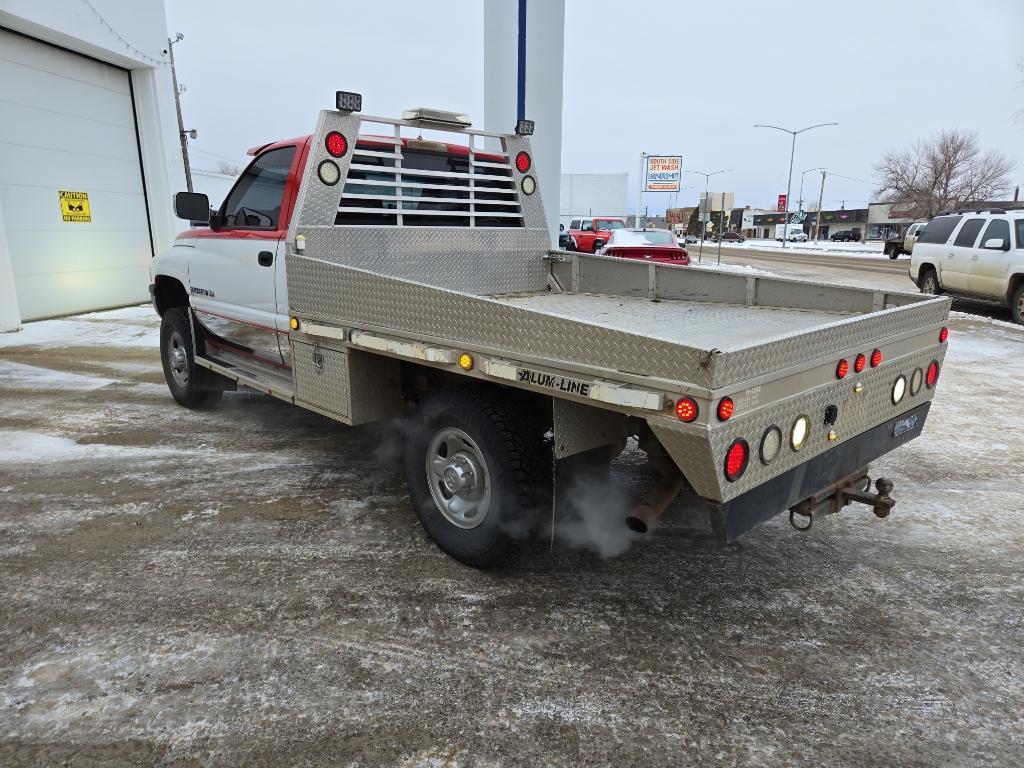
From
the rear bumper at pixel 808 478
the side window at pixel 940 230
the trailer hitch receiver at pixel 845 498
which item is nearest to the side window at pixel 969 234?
the side window at pixel 940 230

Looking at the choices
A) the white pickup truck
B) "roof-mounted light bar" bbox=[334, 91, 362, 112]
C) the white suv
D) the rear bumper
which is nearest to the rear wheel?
the white suv

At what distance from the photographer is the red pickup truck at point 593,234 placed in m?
24.6

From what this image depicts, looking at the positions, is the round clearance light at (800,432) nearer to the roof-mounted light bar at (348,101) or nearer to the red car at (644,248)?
the roof-mounted light bar at (348,101)

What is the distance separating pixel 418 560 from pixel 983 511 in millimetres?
3407

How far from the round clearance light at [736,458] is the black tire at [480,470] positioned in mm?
958

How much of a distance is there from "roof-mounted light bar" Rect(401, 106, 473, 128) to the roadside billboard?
2279 inches

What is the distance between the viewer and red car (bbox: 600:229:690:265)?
50.0 ft

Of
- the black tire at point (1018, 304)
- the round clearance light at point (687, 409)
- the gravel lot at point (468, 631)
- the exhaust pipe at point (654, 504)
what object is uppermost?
the round clearance light at point (687, 409)

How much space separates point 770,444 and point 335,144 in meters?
3.24

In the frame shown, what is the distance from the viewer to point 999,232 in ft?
40.1

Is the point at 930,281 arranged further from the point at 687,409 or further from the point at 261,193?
the point at 687,409

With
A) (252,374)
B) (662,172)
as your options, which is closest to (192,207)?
(252,374)

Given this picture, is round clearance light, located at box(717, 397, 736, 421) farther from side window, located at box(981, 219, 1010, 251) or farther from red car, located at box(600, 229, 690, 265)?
side window, located at box(981, 219, 1010, 251)

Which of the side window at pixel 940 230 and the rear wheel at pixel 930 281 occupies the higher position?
the side window at pixel 940 230
